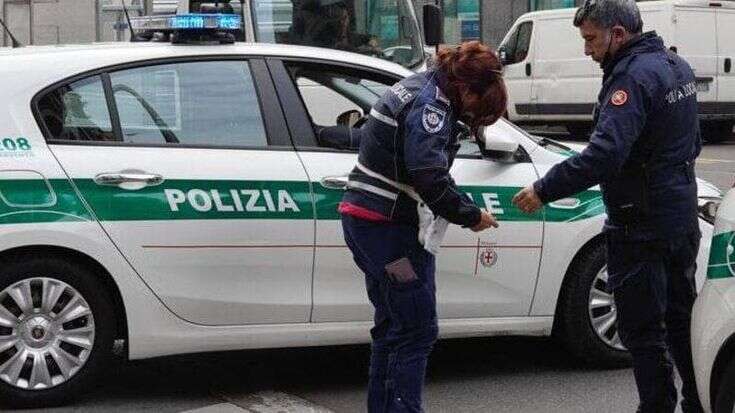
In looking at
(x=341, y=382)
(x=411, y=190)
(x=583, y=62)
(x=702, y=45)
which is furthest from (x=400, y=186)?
(x=583, y=62)

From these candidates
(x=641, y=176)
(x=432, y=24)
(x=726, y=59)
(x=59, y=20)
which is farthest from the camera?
(x=59, y=20)

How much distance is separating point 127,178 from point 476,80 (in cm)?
168

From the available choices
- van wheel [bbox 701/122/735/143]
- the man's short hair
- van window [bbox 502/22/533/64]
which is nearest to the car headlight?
the man's short hair

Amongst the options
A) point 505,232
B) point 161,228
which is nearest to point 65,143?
point 161,228

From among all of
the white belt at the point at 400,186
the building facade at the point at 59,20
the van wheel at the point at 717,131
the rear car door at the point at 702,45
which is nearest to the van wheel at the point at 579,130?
the van wheel at the point at 717,131

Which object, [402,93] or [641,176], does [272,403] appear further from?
[641,176]

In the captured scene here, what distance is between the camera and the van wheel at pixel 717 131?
Result: 67.6 ft

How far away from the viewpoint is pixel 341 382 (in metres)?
5.87

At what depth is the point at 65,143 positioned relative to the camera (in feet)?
17.4

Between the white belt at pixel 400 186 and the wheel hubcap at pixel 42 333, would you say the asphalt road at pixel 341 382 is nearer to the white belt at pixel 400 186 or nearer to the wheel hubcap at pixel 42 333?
the wheel hubcap at pixel 42 333

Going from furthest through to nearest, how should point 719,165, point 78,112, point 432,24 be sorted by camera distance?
point 719,165 → point 432,24 → point 78,112

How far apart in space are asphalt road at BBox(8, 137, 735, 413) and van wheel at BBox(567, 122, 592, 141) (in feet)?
48.1

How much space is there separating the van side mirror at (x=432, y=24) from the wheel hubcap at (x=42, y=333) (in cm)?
599

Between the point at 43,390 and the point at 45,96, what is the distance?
1.25 m
